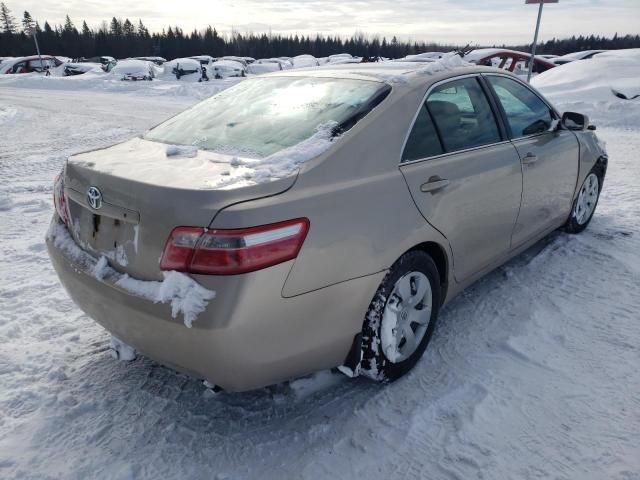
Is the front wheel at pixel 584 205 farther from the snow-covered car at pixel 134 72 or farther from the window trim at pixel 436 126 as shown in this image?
the snow-covered car at pixel 134 72

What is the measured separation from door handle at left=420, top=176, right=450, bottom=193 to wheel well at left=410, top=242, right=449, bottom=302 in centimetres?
27

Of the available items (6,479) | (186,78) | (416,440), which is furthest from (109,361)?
(186,78)

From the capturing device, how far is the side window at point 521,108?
3.22 m

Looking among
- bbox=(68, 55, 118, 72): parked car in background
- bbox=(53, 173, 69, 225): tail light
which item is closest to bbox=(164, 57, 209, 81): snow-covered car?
bbox=(68, 55, 118, 72): parked car in background

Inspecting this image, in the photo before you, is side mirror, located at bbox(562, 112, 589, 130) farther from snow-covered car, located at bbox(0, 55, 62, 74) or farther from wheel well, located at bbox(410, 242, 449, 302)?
snow-covered car, located at bbox(0, 55, 62, 74)

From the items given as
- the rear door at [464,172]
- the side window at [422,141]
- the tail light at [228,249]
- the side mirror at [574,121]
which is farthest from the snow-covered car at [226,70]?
the tail light at [228,249]

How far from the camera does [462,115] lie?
285 cm

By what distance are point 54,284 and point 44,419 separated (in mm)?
1445

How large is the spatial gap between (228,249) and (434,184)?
119cm

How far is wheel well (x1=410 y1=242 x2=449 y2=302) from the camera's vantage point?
8.27 feet

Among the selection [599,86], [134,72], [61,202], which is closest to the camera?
[61,202]

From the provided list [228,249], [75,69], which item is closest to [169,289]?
[228,249]

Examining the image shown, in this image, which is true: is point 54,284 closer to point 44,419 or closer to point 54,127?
point 44,419

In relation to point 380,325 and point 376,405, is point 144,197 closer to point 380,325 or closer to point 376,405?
point 380,325
